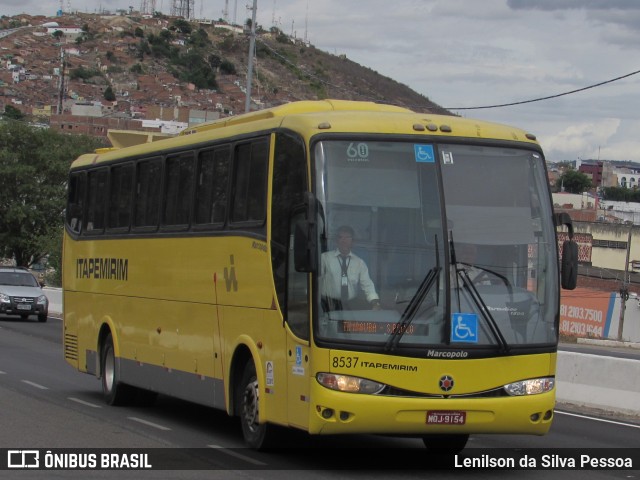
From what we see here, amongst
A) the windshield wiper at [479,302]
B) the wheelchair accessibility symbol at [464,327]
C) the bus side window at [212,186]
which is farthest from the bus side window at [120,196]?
the wheelchair accessibility symbol at [464,327]

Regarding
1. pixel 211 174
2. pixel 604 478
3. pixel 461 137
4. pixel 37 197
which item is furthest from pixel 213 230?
pixel 37 197

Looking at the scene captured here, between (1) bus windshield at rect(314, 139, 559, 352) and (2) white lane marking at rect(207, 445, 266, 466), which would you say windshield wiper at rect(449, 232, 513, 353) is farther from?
(2) white lane marking at rect(207, 445, 266, 466)

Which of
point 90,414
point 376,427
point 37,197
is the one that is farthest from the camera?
point 37,197

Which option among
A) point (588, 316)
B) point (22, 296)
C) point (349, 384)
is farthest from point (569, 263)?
point (588, 316)

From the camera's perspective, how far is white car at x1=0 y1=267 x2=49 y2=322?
129 ft

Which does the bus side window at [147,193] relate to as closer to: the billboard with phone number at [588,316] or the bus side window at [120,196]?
the bus side window at [120,196]

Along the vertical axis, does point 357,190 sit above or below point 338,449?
above

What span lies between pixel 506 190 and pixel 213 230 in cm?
351

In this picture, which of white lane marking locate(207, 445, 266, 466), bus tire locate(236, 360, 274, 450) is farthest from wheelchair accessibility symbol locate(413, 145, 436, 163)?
white lane marking locate(207, 445, 266, 466)

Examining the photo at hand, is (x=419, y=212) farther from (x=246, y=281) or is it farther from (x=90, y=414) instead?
(x=90, y=414)

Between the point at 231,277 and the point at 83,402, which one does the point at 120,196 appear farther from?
the point at 231,277

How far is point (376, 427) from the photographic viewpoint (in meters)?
10.8

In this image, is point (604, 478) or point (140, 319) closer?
point (604, 478)

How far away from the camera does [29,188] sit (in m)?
81.4
